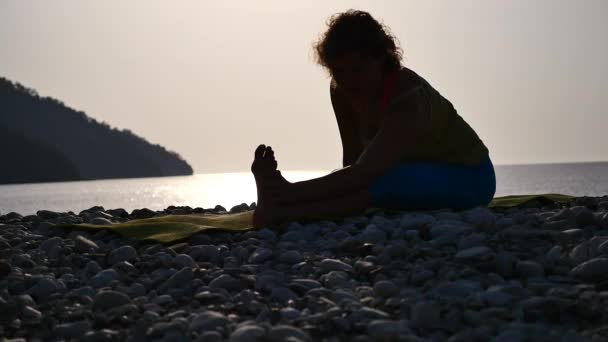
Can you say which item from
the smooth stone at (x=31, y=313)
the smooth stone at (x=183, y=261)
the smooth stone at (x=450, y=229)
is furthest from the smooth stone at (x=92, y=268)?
the smooth stone at (x=450, y=229)

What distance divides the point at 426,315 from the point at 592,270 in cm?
89

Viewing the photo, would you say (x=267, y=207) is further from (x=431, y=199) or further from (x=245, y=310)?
(x=245, y=310)

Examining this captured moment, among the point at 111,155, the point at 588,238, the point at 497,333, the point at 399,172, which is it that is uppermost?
the point at 111,155

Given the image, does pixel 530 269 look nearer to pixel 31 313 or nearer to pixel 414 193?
pixel 414 193

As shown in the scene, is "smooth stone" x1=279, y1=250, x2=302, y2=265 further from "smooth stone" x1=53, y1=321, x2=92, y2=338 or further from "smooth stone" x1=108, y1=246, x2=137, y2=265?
"smooth stone" x1=53, y1=321, x2=92, y2=338

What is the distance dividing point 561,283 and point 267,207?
2.00 metres

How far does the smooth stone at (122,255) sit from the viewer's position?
389cm

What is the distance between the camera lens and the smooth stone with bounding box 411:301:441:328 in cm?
249

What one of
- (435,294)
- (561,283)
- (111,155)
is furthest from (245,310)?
(111,155)

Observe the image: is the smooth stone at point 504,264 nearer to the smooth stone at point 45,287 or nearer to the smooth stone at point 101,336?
the smooth stone at point 101,336

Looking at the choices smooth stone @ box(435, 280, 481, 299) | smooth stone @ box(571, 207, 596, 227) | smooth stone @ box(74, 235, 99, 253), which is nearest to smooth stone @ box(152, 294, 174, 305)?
smooth stone @ box(435, 280, 481, 299)

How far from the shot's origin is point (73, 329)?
8.73ft

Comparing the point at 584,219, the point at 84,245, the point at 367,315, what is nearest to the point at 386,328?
the point at 367,315

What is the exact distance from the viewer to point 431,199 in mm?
4867
